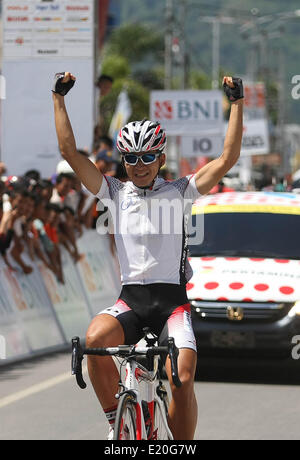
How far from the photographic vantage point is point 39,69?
1914 centimetres

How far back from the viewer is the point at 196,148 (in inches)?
998

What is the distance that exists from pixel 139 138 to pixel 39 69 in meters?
12.7

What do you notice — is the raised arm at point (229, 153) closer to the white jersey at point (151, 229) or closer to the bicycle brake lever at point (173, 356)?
the white jersey at point (151, 229)

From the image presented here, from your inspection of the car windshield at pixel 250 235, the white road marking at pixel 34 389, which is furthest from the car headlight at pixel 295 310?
the white road marking at pixel 34 389

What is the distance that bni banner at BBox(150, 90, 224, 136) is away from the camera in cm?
2492

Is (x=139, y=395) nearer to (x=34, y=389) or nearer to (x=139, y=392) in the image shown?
(x=139, y=392)

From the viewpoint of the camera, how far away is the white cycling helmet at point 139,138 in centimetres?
Answer: 673

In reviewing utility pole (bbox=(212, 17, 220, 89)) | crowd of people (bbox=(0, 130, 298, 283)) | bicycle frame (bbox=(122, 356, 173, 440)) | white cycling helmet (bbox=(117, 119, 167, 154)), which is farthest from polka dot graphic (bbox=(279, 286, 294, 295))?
utility pole (bbox=(212, 17, 220, 89))

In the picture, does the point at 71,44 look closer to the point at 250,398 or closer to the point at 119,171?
the point at 119,171

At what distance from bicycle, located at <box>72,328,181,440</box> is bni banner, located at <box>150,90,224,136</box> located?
60.1 ft

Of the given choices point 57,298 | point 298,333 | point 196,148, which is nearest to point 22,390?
point 298,333

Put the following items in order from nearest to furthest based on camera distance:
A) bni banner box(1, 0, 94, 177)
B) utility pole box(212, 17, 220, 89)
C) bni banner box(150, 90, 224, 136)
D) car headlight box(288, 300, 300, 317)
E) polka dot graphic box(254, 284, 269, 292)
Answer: car headlight box(288, 300, 300, 317) < polka dot graphic box(254, 284, 269, 292) < bni banner box(1, 0, 94, 177) < bni banner box(150, 90, 224, 136) < utility pole box(212, 17, 220, 89)

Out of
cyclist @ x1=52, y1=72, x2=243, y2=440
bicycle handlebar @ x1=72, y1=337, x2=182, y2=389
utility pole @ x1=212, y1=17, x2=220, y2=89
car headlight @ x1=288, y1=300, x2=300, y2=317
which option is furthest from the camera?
utility pole @ x1=212, y1=17, x2=220, y2=89

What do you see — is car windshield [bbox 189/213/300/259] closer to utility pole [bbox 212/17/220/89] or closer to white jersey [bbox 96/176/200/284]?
white jersey [bbox 96/176/200/284]
